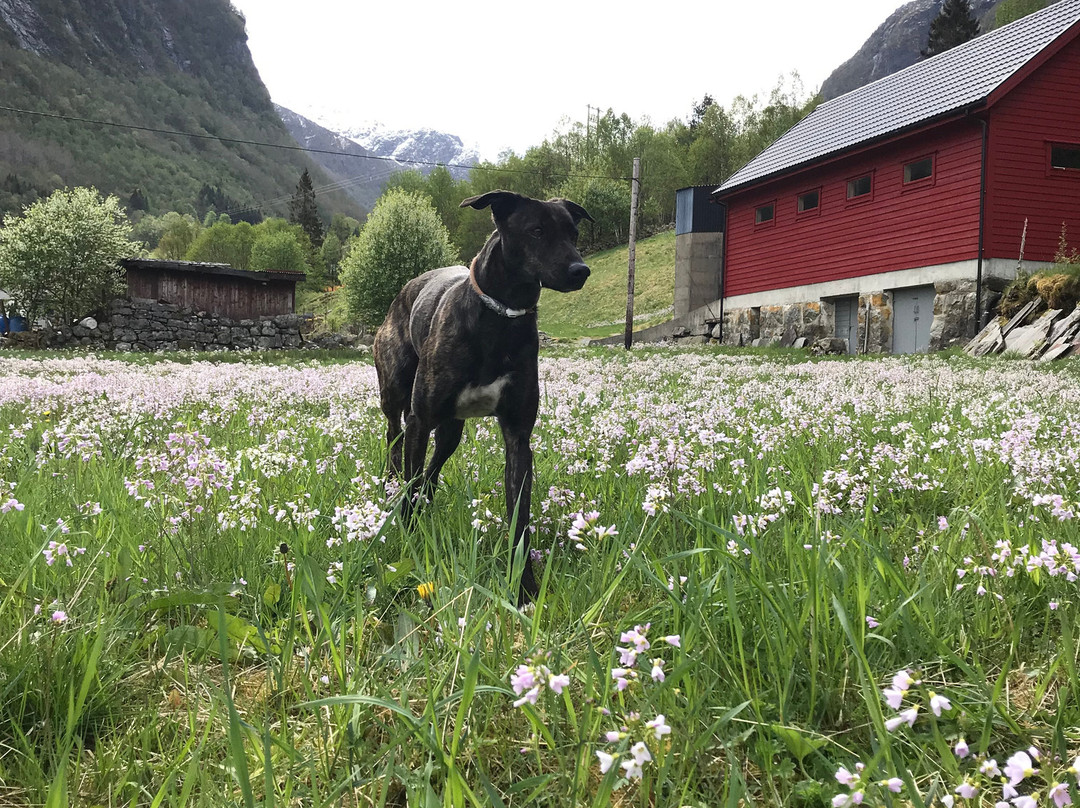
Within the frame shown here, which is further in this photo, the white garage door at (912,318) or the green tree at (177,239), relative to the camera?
the green tree at (177,239)

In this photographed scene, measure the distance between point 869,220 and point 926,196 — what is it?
2.47m

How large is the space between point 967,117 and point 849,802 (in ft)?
89.1

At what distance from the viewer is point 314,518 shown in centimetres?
328

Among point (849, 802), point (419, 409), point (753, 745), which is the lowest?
point (753, 745)

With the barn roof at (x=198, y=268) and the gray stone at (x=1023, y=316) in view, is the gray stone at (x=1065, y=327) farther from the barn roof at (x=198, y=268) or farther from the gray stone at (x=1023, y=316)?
the barn roof at (x=198, y=268)

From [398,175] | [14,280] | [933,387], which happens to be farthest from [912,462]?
[398,175]

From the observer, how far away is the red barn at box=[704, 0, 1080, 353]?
73.9 ft

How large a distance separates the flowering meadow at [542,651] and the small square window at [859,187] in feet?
87.1

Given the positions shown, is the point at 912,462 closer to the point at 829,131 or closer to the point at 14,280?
the point at 829,131

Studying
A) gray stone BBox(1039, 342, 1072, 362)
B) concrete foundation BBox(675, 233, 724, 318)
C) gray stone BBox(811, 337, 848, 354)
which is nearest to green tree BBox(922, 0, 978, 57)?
concrete foundation BBox(675, 233, 724, 318)

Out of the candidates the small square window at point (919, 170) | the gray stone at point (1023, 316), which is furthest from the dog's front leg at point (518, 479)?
the small square window at point (919, 170)

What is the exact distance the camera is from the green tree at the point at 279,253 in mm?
112562

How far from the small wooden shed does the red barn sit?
95.8 ft

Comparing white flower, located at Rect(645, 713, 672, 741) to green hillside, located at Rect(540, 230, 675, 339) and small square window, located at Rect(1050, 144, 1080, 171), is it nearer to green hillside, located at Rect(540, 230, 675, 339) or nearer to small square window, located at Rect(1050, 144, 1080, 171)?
small square window, located at Rect(1050, 144, 1080, 171)
